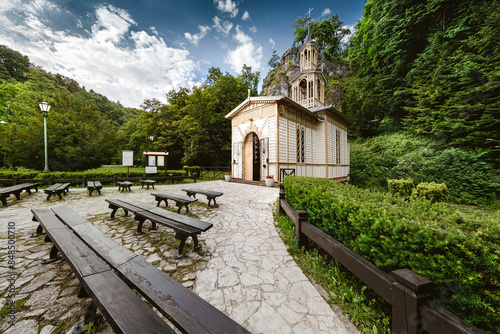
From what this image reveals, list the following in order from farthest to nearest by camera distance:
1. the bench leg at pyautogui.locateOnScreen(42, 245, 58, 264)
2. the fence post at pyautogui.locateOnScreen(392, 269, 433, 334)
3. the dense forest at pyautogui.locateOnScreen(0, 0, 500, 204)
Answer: the dense forest at pyautogui.locateOnScreen(0, 0, 500, 204), the bench leg at pyautogui.locateOnScreen(42, 245, 58, 264), the fence post at pyautogui.locateOnScreen(392, 269, 433, 334)

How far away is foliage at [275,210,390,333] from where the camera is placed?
5.71 ft

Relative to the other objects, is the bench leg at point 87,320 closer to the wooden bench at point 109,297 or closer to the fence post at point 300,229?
the wooden bench at point 109,297

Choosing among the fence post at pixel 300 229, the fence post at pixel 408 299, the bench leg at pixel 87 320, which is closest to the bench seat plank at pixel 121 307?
the bench leg at pixel 87 320

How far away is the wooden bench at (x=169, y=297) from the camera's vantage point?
118 centimetres

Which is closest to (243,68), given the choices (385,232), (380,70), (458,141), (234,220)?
(380,70)

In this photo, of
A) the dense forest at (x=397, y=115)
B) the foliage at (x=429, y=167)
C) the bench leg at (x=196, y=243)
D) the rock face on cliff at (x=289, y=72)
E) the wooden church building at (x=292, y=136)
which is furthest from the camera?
the rock face on cliff at (x=289, y=72)

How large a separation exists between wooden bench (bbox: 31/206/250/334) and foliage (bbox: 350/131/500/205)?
1348 cm

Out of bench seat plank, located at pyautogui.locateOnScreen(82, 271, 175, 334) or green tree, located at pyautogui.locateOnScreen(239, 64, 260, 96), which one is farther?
green tree, located at pyautogui.locateOnScreen(239, 64, 260, 96)

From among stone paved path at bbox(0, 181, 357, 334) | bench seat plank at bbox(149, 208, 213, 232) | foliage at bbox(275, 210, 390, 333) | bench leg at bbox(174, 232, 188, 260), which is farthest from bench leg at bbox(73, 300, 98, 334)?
foliage at bbox(275, 210, 390, 333)

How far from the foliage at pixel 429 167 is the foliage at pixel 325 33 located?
80.6ft

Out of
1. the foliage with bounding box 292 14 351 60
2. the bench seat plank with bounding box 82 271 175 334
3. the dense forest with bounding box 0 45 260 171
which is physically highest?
the foliage with bounding box 292 14 351 60

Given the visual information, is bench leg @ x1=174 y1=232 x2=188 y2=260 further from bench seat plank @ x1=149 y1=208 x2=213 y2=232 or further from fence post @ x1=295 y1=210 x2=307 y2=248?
fence post @ x1=295 y1=210 x2=307 y2=248

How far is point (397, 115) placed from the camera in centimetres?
1436

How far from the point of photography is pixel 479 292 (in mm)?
1201
